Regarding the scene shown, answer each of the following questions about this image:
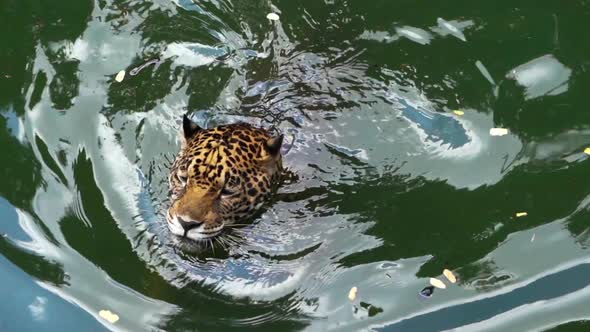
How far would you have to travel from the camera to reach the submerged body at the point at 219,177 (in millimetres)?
7164

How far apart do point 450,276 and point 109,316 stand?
111 inches

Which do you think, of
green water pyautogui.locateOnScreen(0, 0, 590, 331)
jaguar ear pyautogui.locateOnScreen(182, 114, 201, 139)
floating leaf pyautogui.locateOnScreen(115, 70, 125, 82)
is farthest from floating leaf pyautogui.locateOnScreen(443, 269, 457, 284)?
floating leaf pyautogui.locateOnScreen(115, 70, 125, 82)

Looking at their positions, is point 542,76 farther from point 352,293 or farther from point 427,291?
point 352,293

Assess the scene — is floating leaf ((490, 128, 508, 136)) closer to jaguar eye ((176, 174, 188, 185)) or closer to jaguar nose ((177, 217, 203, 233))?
jaguar eye ((176, 174, 188, 185))

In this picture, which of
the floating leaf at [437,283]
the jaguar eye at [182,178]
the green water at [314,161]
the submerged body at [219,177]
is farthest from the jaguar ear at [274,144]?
the floating leaf at [437,283]

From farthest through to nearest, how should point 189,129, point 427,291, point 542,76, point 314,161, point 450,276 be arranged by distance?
point 542,76, point 314,161, point 189,129, point 450,276, point 427,291

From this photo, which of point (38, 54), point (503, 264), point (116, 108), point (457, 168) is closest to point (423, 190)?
point (457, 168)

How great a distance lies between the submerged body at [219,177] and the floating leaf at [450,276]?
1.73 m

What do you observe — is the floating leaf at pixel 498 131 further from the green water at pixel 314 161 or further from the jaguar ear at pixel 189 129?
the jaguar ear at pixel 189 129

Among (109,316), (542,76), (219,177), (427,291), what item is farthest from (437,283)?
(542,76)

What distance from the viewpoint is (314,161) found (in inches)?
334

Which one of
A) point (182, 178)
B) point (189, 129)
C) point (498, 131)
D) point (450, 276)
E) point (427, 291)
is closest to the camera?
point (427, 291)

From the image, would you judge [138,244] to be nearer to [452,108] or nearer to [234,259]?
[234,259]

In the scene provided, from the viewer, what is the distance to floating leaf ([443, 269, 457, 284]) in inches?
291
